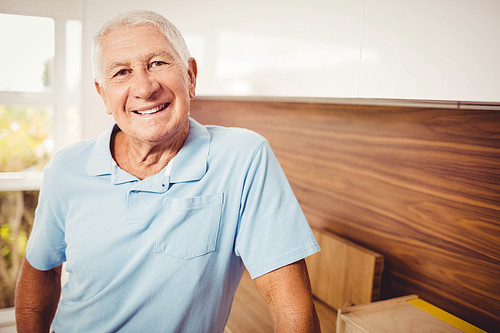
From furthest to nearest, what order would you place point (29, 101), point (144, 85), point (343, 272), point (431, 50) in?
1. point (29, 101)
2. point (343, 272)
3. point (144, 85)
4. point (431, 50)

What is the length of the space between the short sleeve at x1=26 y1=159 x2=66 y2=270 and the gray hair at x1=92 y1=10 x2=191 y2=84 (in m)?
0.32

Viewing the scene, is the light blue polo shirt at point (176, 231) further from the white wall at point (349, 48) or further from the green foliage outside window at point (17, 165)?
the green foliage outside window at point (17, 165)

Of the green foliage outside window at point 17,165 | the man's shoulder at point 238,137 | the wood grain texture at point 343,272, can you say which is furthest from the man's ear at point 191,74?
the green foliage outside window at point 17,165

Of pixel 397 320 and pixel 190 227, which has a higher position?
pixel 190 227

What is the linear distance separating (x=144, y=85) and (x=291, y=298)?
0.56m

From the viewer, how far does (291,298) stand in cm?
82

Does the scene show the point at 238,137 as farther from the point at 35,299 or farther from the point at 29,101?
the point at 29,101

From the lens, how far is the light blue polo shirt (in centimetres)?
89

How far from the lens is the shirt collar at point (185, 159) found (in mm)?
947

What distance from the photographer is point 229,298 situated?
3.28 feet

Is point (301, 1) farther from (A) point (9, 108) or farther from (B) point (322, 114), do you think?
(A) point (9, 108)

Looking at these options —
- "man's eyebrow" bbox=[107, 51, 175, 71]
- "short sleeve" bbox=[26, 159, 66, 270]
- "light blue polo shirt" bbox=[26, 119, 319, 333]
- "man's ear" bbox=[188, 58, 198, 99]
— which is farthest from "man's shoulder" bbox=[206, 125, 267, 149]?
"short sleeve" bbox=[26, 159, 66, 270]

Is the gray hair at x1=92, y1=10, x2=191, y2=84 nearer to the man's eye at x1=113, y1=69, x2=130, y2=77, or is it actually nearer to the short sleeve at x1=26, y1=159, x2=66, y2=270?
the man's eye at x1=113, y1=69, x2=130, y2=77

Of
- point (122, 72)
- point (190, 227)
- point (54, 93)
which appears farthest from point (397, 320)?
point (54, 93)
